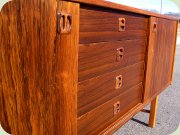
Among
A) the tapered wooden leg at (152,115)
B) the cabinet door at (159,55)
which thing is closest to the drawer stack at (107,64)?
the cabinet door at (159,55)

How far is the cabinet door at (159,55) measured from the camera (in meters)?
1.89

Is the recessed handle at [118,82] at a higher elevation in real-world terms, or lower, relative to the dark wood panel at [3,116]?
higher

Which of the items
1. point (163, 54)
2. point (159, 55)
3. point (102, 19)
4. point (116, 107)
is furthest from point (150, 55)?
point (102, 19)

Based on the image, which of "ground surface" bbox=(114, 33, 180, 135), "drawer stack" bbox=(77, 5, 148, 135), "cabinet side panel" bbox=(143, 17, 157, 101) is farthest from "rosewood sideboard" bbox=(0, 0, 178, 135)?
"ground surface" bbox=(114, 33, 180, 135)

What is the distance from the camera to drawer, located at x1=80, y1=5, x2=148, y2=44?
1.08m

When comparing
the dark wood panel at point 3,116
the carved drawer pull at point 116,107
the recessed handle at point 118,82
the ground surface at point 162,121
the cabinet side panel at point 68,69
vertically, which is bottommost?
the ground surface at point 162,121

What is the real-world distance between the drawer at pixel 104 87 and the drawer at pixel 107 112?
0.03 m

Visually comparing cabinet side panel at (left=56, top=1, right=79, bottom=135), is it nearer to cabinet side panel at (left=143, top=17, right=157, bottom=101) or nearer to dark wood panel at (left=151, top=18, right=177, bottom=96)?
cabinet side panel at (left=143, top=17, right=157, bottom=101)

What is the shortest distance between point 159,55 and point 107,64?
93 cm

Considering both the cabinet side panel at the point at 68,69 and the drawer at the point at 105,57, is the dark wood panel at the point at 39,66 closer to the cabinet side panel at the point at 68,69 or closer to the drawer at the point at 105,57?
the cabinet side panel at the point at 68,69

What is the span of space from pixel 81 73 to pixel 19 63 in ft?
0.87

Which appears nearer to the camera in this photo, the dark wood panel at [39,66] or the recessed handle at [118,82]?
the dark wood panel at [39,66]

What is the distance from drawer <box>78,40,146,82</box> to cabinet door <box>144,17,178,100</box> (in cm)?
20

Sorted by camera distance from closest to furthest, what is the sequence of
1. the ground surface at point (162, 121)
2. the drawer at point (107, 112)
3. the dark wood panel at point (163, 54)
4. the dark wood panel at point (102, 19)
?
the dark wood panel at point (102, 19)
the drawer at point (107, 112)
the dark wood panel at point (163, 54)
the ground surface at point (162, 121)
